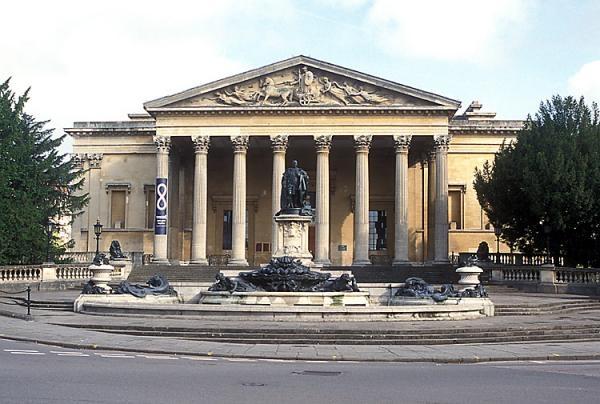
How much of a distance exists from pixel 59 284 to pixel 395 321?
26.1 meters

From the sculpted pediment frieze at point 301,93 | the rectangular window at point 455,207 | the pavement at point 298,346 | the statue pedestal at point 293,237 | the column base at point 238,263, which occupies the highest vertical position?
the sculpted pediment frieze at point 301,93

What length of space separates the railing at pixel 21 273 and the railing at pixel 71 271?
160cm

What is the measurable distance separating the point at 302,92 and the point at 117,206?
2119 centimetres

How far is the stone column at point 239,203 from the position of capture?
5772 centimetres

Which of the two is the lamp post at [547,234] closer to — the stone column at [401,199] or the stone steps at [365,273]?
the stone steps at [365,273]

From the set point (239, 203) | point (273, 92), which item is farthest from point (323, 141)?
point (239, 203)

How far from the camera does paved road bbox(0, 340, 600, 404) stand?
40.0 ft

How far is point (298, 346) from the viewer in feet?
68.0

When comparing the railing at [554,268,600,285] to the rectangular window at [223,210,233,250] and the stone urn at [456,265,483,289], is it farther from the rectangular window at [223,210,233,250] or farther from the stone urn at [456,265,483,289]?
the rectangular window at [223,210,233,250]

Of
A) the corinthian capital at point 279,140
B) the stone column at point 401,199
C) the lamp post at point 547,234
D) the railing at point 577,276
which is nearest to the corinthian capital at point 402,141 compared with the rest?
the stone column at point 401,199

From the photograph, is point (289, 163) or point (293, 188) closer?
point (293, 188)

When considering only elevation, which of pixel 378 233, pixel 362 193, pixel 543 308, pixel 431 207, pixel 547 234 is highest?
pixel 362 193

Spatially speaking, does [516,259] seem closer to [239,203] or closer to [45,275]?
[239,203]

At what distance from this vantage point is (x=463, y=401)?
1214 centimetres
